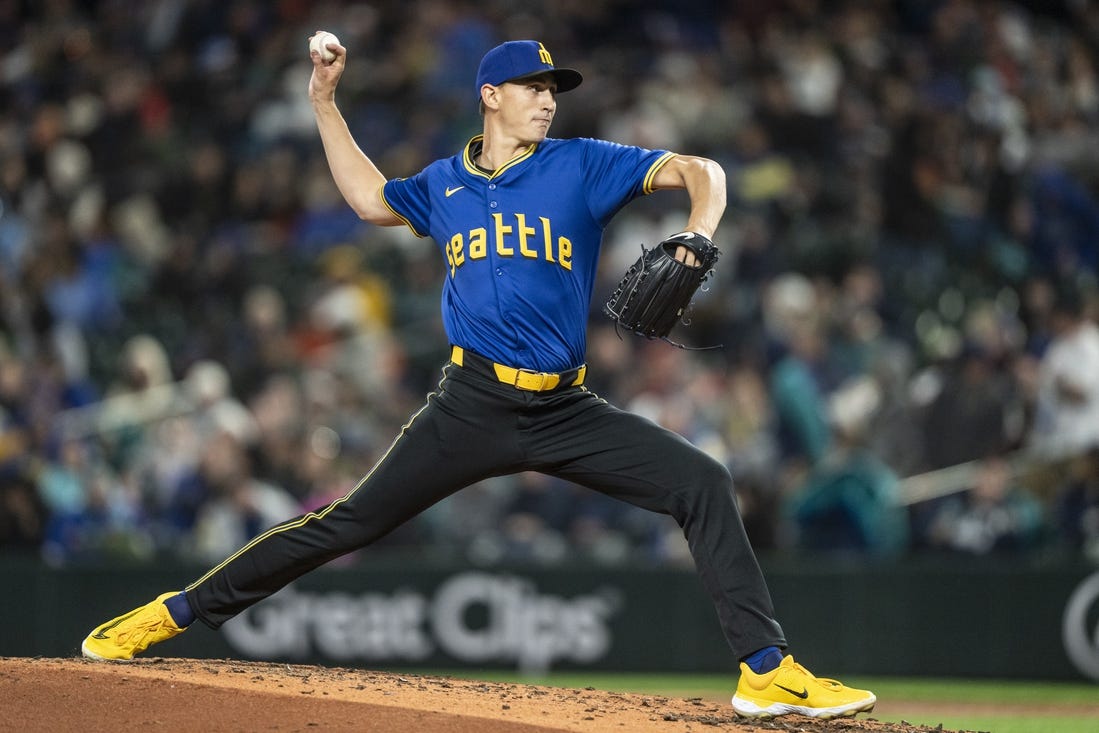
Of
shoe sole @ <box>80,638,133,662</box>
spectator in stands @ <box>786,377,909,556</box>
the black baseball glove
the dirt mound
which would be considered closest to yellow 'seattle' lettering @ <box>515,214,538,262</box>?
the black baseball glove

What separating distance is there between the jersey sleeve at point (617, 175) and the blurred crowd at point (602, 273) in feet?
16.6

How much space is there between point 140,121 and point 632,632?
21.7 feet

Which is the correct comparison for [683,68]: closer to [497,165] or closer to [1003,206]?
[1003,206]

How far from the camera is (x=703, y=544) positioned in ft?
16.3

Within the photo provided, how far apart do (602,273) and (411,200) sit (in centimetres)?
592

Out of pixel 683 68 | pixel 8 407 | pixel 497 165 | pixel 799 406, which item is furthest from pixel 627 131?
pixel 497 165

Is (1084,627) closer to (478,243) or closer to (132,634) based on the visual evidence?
(478,243)

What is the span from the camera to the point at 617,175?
5.04 m

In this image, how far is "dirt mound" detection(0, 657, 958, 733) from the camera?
476 cm

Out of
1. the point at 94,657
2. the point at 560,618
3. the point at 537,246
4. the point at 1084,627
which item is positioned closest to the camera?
the point at 537,246

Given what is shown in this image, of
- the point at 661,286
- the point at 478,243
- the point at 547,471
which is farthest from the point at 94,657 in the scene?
the point at 661,286

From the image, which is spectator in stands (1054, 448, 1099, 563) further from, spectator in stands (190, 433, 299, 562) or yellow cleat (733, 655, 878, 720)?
yellow cleat (733, 655, 878, 720)

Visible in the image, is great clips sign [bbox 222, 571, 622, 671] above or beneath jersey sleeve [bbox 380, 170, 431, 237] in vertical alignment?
beneath

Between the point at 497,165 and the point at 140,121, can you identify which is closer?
the point at 497,165
